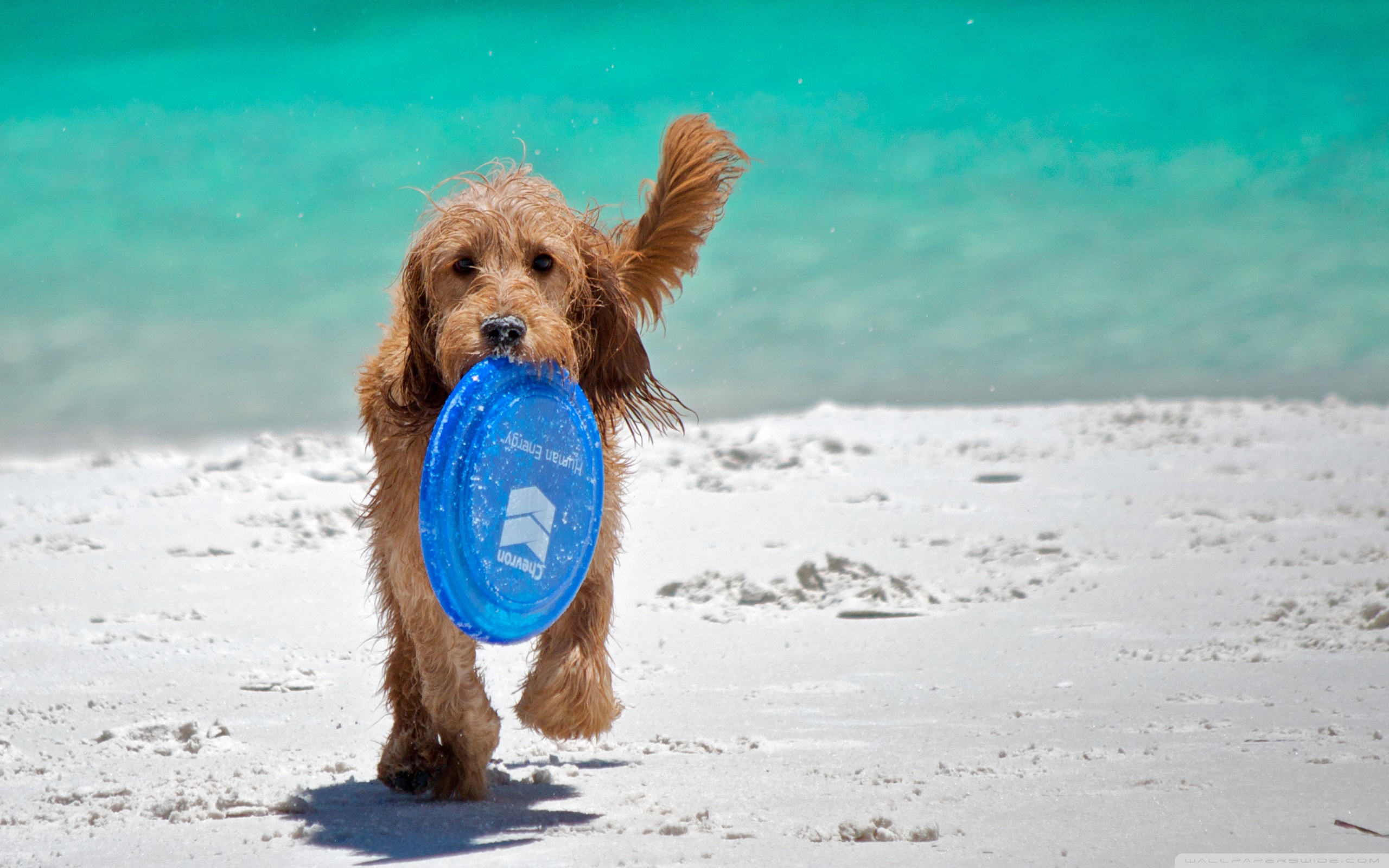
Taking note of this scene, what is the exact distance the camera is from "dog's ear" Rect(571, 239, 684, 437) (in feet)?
16.6

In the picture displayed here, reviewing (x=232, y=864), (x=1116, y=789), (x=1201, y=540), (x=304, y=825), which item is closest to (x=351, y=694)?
(x=304, y=825)

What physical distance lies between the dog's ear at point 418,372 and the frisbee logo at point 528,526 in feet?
1.56

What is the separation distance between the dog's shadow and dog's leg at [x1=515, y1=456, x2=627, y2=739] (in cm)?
34

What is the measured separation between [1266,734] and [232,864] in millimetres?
4054

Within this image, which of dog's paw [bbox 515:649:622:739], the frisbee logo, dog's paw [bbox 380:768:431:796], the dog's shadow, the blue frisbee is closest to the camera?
the dog's shadow

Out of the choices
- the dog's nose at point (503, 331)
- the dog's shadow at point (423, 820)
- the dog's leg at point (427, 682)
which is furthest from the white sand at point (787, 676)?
the dog's nose at point (503, 331)

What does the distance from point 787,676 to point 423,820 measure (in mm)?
2979

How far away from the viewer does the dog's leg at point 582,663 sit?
4809mm

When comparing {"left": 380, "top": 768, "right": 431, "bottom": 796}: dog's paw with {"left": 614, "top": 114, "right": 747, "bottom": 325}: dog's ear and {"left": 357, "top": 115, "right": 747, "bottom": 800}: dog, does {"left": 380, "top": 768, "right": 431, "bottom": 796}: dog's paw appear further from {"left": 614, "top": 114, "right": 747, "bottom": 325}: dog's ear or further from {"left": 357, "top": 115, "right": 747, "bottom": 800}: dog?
{"left": 614, "top": 114, "right": 747, "bottom": 325}: dog's ear

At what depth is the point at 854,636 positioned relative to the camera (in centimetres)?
815

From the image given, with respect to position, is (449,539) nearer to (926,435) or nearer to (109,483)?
(109,483)

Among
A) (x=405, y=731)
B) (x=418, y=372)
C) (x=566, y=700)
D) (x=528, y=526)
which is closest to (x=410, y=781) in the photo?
(x=405, y=731)

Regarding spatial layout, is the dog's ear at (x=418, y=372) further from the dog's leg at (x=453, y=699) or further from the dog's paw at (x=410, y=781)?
the dog's paw at (x=410, y=781)

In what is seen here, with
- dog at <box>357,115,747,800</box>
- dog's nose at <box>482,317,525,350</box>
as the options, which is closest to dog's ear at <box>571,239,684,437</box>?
dog at <box>357,115,747,800</box>
